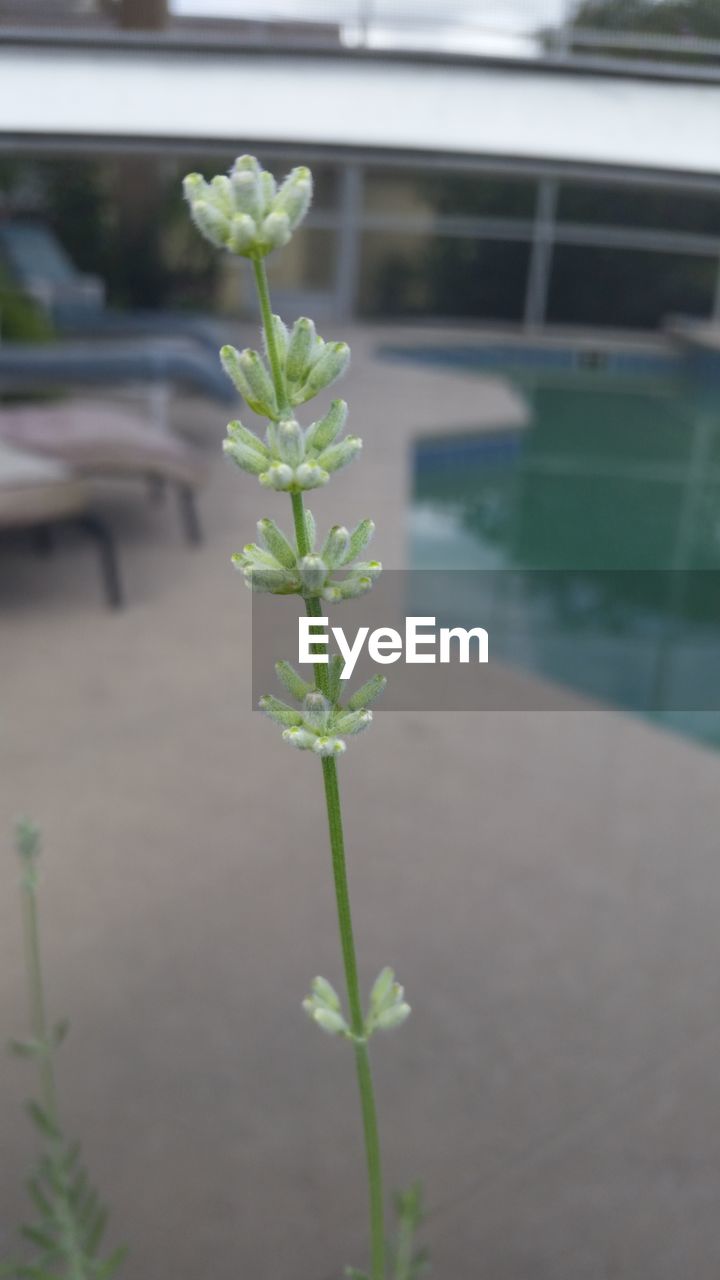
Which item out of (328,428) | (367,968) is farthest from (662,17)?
(367,968)

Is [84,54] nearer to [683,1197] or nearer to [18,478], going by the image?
[683,1197]

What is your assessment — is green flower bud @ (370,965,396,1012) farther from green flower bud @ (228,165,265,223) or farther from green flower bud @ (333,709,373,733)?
green flower bud @ (228,165,265,223)

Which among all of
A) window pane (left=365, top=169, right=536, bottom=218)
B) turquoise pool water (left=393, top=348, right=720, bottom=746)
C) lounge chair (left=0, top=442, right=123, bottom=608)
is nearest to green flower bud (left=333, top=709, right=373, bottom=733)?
turquoise pool water (left=393, top=348, right=720, bottom=746)

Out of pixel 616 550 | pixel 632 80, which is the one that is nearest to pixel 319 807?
pixel 632 80

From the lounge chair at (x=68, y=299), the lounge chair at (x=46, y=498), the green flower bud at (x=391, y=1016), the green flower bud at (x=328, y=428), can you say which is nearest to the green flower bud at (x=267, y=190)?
the green flower bud at (x=328, y=428)

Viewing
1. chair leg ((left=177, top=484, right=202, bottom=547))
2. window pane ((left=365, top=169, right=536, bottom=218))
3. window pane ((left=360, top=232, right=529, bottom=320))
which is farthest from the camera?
window pane ((left=360, top=232, right=529, bottom=320))

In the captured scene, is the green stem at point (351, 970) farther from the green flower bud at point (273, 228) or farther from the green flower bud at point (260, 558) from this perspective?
the green flower bud at point (273, 228)
